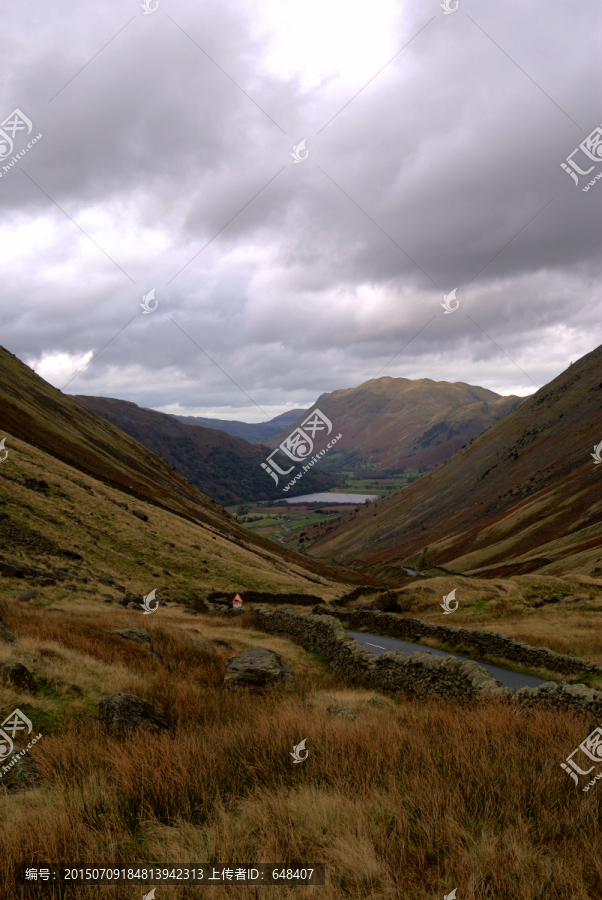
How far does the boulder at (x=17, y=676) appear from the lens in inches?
320

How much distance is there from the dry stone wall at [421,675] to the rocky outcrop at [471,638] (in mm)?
6460

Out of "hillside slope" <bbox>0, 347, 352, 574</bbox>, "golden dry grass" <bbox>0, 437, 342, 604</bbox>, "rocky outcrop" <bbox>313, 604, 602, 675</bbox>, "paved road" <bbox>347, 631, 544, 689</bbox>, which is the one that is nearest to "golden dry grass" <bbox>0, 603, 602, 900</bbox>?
"paved road" <bbox>347, 631, 544, 689</bbox>

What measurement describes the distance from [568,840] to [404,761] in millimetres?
1918

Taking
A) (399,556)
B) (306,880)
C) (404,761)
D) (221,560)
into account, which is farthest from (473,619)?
(399,556)

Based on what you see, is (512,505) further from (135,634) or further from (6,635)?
(6,635)

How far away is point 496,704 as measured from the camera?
863 centimetres

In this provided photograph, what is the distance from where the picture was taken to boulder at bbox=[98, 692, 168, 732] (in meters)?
7.61

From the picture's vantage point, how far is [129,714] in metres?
7.79

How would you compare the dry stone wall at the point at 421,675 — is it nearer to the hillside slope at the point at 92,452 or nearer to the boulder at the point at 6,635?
the boulder at the point at 6,635

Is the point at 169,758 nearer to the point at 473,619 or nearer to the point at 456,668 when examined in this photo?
the point at 456,668

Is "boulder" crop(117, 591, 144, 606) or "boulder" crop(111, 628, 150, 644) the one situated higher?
"boulder" crop(111, 628, 150, 644)

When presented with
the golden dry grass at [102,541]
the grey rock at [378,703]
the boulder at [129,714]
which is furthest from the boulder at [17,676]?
the golden dry grass at [102,541]

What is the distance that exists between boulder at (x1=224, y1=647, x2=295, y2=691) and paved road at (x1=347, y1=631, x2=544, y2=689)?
6.43 meters

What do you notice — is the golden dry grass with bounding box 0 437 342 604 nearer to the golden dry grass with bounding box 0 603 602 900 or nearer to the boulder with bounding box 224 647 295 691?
the boulder with bounding box 224 647 295 691
